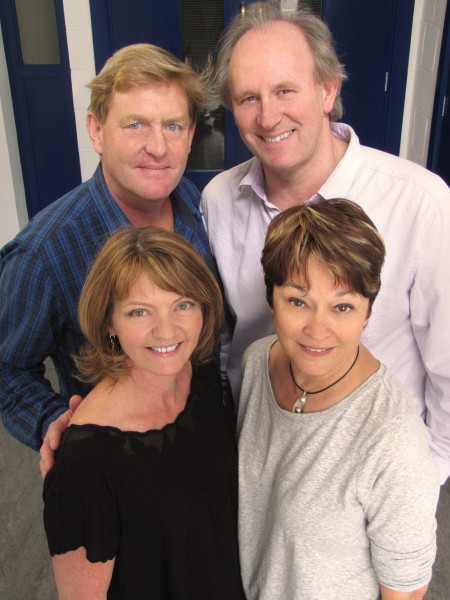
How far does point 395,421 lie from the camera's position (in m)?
1.04

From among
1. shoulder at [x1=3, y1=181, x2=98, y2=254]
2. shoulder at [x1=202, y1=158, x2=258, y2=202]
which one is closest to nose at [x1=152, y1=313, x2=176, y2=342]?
shoulder at [x1=3, y1=181, x2=98, y2=254]

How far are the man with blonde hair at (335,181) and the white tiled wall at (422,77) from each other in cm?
220

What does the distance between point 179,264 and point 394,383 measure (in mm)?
511

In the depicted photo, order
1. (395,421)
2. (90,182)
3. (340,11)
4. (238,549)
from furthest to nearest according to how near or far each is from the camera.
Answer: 1. (340,11)
2. (90,182)
3. (238,549)
4. (395,421)

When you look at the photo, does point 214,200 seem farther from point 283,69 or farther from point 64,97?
point 64,97

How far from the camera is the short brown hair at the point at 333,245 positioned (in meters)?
1.06

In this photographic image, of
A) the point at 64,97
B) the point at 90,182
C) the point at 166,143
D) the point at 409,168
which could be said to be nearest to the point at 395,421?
the point at 409,168

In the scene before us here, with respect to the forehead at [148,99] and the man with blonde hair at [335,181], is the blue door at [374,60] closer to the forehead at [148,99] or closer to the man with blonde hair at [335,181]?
the man with blonde hair at [335,181]

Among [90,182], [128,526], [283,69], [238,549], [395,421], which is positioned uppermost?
[283,69]

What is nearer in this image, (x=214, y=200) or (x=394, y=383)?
(x=394, y=383)

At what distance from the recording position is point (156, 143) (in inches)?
57.6

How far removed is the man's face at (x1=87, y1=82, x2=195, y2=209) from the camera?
4.75 ft

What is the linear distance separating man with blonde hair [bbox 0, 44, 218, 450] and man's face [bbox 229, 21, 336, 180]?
145mm

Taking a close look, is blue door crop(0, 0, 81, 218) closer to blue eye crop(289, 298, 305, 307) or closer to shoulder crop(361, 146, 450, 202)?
shoulder crop(361, 146, 450, 202)
